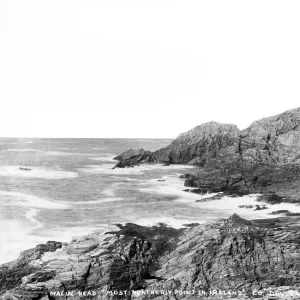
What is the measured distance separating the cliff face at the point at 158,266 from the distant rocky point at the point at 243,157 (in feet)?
48.3

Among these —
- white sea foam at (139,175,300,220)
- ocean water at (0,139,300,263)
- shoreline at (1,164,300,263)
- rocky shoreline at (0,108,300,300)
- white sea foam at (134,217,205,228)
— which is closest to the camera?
rocky shoreline at (0,108,300,300)

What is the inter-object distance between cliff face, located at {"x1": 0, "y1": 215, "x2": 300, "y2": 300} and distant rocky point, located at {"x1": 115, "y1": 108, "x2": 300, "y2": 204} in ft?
48.3

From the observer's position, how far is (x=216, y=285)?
13.9m

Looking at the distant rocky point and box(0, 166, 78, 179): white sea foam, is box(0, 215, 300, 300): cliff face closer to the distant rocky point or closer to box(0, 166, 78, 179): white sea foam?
the distant rocky point

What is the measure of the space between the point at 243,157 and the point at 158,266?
31583 mm

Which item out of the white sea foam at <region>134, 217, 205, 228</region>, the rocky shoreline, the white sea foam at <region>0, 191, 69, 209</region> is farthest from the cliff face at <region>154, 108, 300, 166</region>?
the rocky shoreline

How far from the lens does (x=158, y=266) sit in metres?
15.0

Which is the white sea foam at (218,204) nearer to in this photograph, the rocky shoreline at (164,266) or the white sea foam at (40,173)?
the rocky shoreline at (164,266)

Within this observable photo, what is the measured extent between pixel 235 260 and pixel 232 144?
38159 mm

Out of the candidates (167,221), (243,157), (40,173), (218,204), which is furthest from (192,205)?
(40,173)

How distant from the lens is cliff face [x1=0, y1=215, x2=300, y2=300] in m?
13.7

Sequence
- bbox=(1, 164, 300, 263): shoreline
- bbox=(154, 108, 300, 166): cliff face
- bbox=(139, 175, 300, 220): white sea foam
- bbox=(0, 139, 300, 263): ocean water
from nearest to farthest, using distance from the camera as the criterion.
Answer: bbox=(0, 139, 300, 263): ocean water → bbox=(1, 164, 300, 263): shoreline → bbox=(139, 175, 300, 220): white sea foam → bbox=(154, 108, 300, 166): cliff face

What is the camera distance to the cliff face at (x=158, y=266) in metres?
13.7

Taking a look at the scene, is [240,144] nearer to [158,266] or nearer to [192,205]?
[192,205]
